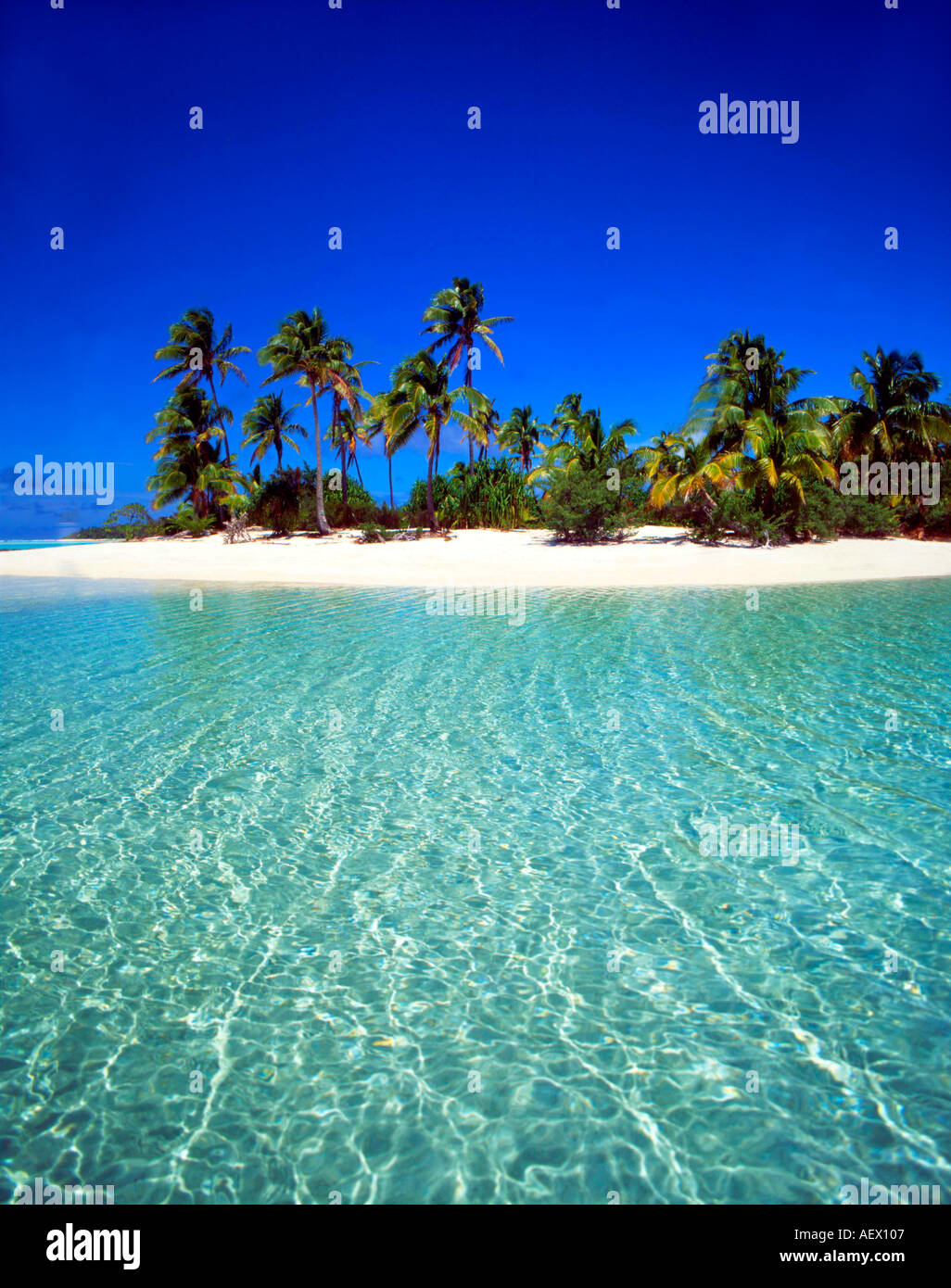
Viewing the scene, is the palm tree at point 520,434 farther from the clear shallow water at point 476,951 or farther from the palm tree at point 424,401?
the clear shallow water at point 476,951

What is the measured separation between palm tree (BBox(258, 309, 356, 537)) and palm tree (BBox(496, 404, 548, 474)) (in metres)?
24.0

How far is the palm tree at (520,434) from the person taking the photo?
2277 inches

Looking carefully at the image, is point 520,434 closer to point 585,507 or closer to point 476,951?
point 585,507

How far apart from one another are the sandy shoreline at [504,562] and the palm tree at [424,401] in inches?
201

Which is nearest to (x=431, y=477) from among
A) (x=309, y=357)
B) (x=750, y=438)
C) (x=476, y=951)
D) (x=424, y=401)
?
(x=424, y=401)

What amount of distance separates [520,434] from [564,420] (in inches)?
825

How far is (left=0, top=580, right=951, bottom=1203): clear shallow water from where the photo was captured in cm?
296

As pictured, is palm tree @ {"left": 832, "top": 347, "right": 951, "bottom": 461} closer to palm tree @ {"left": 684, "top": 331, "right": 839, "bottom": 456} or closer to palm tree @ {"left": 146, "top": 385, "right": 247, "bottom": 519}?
palm tree @ {"left": 684, "top": 331, "right": 839, "bottom": 456}

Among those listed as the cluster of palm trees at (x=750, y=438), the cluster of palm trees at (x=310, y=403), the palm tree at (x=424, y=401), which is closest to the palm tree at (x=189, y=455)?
the cluster of palm trees at (x=310, y=403)

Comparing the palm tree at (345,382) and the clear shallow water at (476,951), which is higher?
the palm tree at (345,382)

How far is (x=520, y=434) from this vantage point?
→ 5797cm

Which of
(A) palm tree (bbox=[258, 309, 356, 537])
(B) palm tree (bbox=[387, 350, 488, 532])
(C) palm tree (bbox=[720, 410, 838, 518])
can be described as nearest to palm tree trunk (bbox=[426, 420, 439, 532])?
(B) palm tree (bbox=[387, 350, 488, 532])
